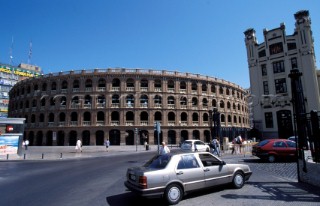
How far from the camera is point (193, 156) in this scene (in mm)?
7152

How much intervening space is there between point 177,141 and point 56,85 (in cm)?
2672

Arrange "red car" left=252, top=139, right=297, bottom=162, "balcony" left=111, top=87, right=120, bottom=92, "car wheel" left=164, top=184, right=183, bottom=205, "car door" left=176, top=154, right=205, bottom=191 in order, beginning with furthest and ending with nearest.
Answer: "balcony" left=111, top=87, right=120, bottom=92 → "red car" left=252, top=139, right=297, bottom=162 → "car door" left=176, top=154, right=205, bottom=191 → "car wheel" left=164, top=184, right=183, bottom=205

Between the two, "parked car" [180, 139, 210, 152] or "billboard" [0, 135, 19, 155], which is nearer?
"billboard" [0, 135, 19, 155]

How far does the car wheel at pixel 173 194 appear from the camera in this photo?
245 inches

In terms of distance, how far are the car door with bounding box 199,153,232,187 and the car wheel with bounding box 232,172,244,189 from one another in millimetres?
282

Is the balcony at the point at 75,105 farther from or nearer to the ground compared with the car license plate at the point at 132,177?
farther from the ground

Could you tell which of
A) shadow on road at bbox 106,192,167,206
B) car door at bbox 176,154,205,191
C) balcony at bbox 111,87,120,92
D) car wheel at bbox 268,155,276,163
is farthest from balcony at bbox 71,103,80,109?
car door at bbox 176,154,205,191

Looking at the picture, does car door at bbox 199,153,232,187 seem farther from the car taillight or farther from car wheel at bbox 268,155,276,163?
car wheel at bbox 268,155,276,163

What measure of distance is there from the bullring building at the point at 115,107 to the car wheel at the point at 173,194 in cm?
3265

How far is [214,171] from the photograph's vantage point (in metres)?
7.26

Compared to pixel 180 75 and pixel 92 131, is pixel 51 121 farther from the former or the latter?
pixel 180 75

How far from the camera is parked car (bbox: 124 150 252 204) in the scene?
612 centimetres

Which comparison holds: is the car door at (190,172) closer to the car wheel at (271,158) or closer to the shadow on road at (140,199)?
the shadow on road at (140,199)

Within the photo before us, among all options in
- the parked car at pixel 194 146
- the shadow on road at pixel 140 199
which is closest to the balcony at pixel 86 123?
the parked car at pixel 194 146
